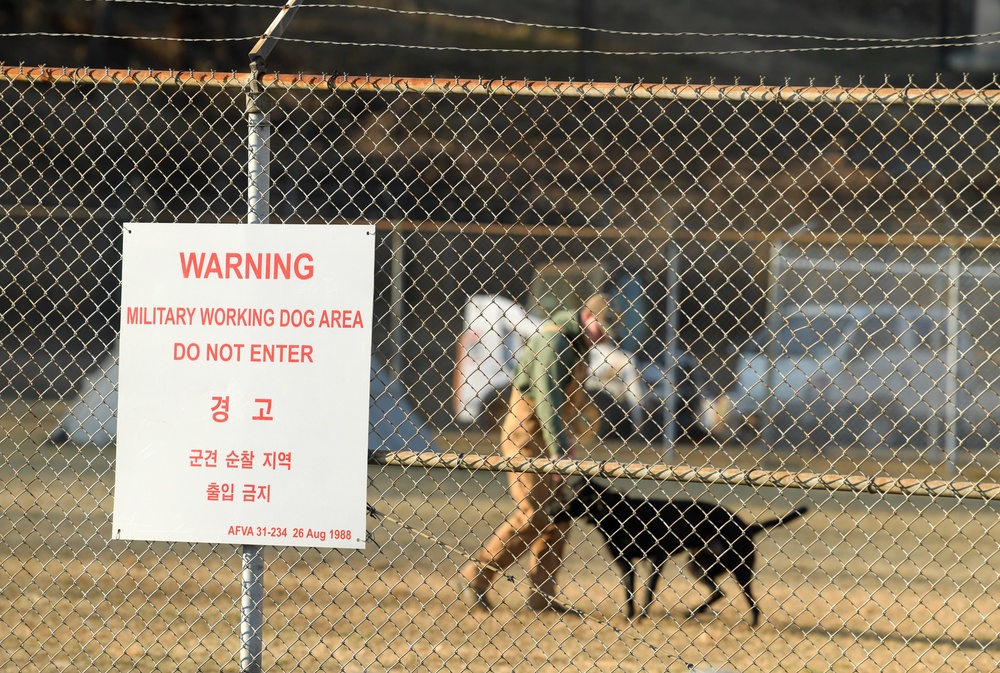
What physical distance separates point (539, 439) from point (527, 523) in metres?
0.45

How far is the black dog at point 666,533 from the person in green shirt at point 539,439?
0.17m

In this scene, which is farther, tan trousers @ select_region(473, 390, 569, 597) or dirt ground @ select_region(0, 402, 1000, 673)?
tan trousers @ select_region(473, 390, 569, 597)

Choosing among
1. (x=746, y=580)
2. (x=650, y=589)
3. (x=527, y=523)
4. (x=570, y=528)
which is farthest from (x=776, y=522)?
(x=527, y=523)

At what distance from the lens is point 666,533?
508 centimetres

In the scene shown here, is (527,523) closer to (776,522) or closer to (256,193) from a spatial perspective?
(776,522)

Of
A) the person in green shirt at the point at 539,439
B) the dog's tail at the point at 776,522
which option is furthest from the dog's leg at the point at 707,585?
the person in green shirt at the point at 539,439

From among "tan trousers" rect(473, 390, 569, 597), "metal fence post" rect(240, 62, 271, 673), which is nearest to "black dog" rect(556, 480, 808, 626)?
"tan trousers" rect(473, 390, 569, 597)

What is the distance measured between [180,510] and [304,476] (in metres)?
0.43

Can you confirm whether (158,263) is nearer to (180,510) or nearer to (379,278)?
(180,510)

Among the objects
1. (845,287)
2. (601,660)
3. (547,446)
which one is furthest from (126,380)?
(845,287)

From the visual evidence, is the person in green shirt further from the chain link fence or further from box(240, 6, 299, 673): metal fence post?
box(240, 6, 299, 673): metal fence post

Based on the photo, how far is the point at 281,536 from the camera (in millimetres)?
3271

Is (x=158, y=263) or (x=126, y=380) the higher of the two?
(x=158, y=263)

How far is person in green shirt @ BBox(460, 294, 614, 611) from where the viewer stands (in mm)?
5098
